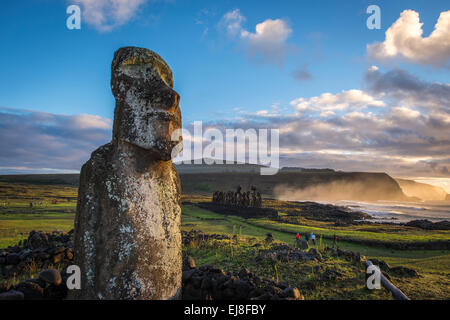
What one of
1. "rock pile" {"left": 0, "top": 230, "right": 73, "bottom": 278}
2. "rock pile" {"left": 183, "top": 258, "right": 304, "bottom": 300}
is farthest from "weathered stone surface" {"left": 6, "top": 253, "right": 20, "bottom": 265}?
"rock pile" {"left": 183, "top": 258, "right": 304, "bottom": 300}

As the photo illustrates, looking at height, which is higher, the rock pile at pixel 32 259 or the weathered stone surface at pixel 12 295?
the weathered stone surface at pixel 12 295

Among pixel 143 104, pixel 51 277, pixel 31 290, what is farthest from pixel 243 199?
pixel 143 104

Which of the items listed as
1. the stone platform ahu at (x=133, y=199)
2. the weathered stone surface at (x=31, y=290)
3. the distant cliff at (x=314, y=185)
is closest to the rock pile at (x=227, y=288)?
the stone platform ahu at (x=133, y=199)

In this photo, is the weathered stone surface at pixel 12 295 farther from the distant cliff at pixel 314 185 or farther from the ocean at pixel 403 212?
the distant cliff at pixel 314 185

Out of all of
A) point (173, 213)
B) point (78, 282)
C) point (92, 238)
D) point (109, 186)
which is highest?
point (109, 186)
